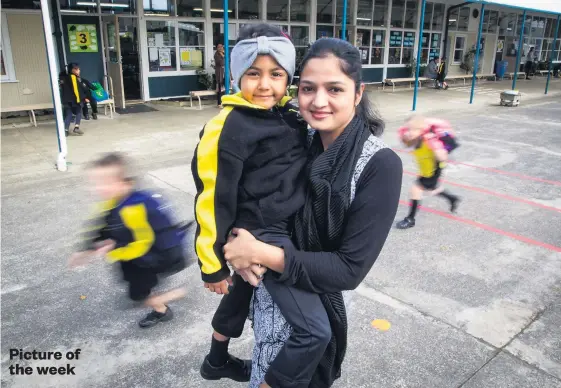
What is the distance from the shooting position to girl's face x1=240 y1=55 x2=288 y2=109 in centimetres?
162

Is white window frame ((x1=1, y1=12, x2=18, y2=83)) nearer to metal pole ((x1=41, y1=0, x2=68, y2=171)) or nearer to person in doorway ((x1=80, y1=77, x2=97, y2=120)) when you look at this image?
person in doorway ((x1=80, y1=77, x2=97, y2=120))

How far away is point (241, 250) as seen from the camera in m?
1.44

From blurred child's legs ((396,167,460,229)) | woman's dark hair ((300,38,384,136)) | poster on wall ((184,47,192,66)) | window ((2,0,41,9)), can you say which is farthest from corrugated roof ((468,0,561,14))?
woman's dark hair ((300,38,384,136))

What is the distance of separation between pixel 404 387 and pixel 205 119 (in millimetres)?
9107

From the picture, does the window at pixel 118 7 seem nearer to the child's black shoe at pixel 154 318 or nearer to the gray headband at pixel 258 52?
the child's black shoe at pixel 154 318

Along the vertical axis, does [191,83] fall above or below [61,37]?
below

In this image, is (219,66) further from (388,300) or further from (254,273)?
(254,273)

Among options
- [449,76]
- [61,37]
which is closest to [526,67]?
[449,76]

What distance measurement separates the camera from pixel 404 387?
2598 mm

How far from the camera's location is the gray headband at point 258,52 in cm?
160

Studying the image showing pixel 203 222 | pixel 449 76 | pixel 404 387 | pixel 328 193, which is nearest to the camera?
pixel 328 193

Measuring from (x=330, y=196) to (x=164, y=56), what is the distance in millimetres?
12474

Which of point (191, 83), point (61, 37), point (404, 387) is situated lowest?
point (404, 387)

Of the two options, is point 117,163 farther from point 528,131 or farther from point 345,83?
point 528,131
